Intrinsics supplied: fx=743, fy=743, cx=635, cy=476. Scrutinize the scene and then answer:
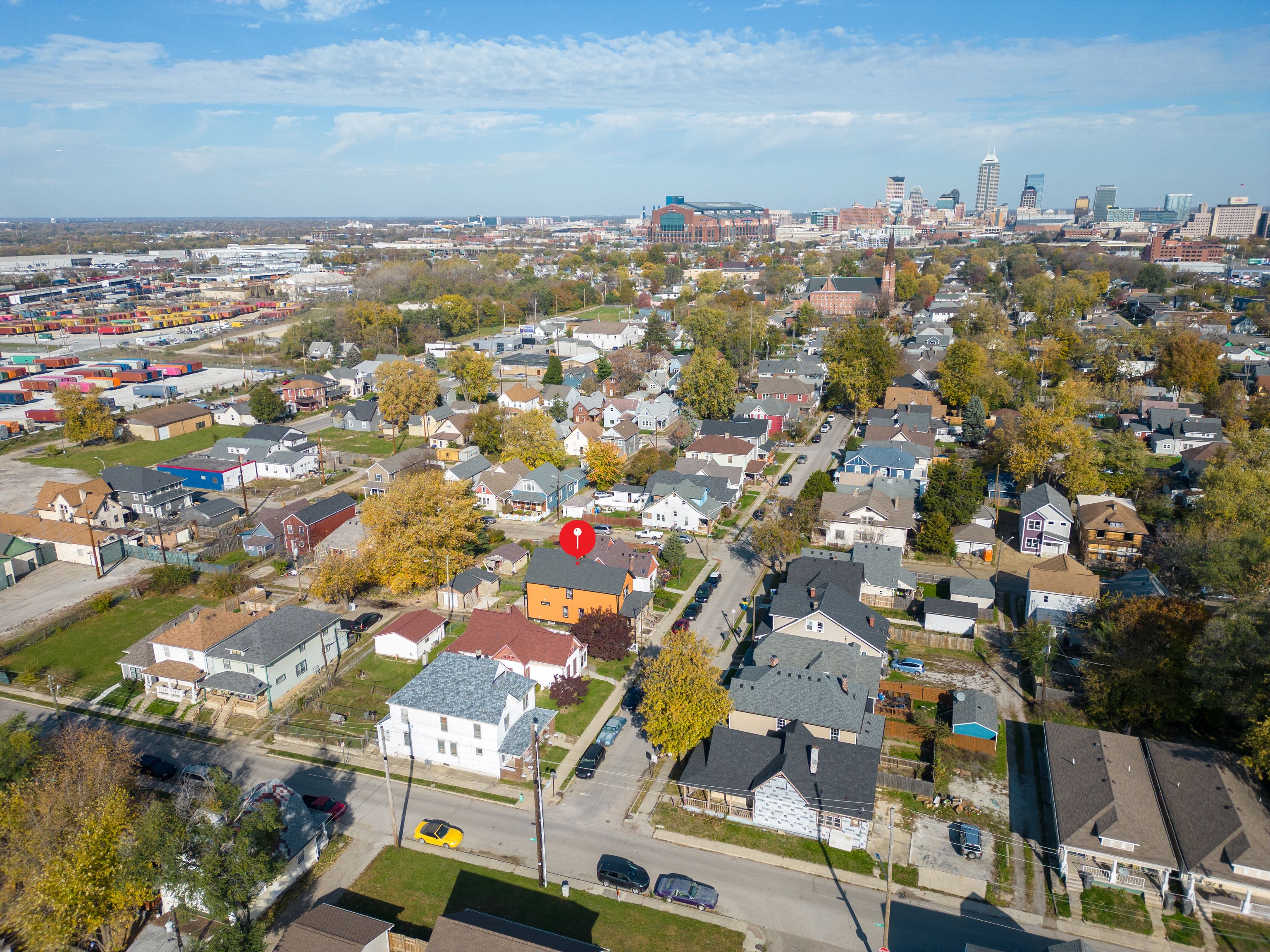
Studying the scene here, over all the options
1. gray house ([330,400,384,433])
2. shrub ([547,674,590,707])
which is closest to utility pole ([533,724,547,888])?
shrub ([547,674,590,707])

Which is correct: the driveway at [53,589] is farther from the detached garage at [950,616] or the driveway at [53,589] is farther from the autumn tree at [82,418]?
the detached garage at [950,616]

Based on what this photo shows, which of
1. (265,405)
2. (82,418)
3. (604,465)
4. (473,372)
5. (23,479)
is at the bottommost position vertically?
(23,479)

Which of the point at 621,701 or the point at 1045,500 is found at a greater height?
the point at 1045,500

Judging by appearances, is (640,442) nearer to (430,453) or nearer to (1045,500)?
(430,453)

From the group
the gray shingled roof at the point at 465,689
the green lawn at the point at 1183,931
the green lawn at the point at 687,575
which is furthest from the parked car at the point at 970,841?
the green lawn at the point at 687,575

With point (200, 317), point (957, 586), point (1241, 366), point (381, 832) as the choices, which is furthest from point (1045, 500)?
point (200, 317)

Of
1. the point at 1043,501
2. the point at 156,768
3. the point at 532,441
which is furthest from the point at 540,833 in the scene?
the point at 532,441

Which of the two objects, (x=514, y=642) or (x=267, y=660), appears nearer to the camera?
(x=267, y=660)

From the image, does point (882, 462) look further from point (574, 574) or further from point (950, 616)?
point (574, 574)
